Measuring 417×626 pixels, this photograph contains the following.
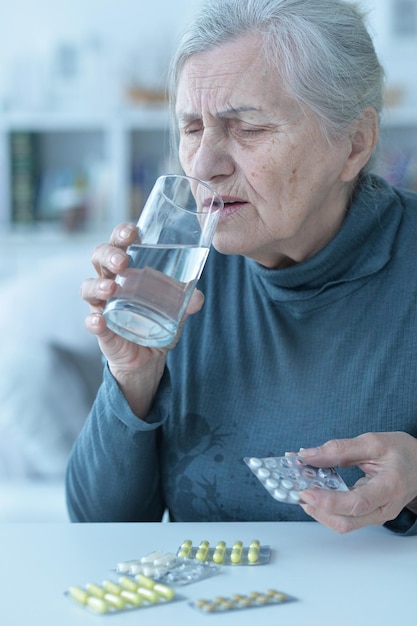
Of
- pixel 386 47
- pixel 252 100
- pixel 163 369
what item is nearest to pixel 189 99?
pixel 252 100

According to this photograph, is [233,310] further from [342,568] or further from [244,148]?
[342,568]

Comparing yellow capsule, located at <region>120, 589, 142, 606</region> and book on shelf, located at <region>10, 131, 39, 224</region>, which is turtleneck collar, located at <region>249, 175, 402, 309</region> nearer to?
yellow capsule, located at <region>120, 589, 142, 606</region>

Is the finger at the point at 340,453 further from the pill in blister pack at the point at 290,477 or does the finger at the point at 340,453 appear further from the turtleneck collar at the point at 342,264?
the turtleneck collar at the point at 342,264

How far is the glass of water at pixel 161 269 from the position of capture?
3.35 ft

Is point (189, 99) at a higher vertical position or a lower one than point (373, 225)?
higher

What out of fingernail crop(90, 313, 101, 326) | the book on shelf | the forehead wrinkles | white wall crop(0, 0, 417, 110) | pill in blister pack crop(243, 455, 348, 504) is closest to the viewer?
pill in blister pack crop(243, 455, 348, 504)

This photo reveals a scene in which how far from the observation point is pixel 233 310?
147 centimetres

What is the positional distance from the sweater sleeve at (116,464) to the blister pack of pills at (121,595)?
1.27ft

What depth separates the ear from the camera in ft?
4.58

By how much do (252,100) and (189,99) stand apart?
0.10 m

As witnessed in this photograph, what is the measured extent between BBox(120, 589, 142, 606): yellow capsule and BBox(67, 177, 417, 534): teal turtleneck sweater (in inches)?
16.1

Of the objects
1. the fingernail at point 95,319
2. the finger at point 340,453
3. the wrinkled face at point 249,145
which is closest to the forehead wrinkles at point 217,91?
the wrinkled face at point 249,145

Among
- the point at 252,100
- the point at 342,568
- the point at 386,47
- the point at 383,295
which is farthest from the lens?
the point at 386,47

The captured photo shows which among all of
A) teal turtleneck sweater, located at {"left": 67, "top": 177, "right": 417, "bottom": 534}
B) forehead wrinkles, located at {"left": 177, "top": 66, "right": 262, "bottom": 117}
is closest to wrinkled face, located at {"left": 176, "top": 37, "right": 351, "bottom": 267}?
forehead wrinkles, located at {"left": 177, "top": 66, "right": 262, "bottom": 117}
